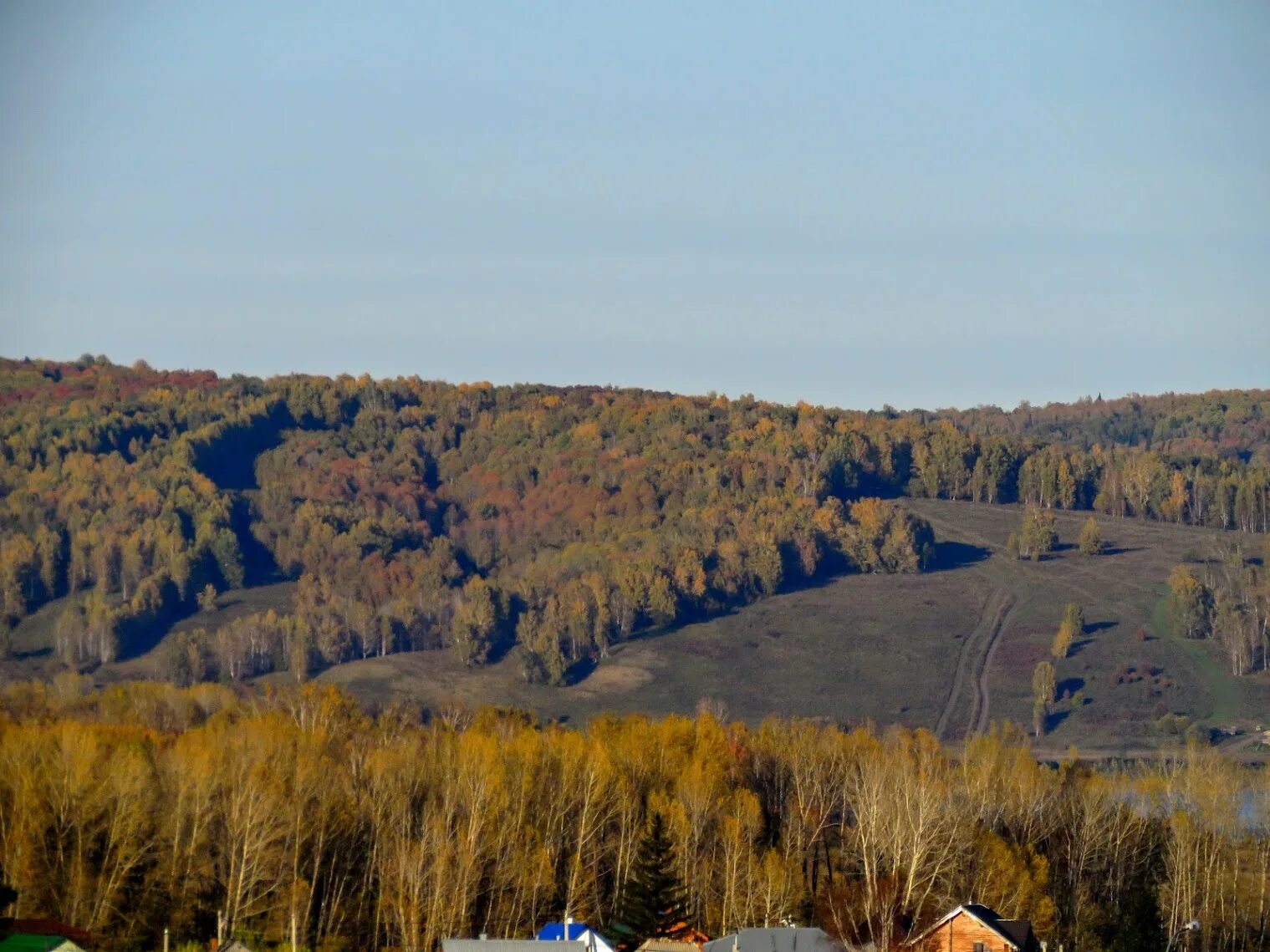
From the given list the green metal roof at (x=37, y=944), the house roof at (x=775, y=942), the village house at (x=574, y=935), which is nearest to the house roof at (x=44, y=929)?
the green metal roof at (x=37, y=944)

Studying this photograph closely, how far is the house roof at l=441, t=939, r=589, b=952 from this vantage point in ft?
224

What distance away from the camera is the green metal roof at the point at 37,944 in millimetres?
58406

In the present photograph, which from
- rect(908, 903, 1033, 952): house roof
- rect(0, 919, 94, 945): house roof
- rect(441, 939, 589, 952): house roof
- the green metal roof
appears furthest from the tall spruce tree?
the green metal roof

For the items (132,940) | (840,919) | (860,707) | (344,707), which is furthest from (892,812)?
(860,707)

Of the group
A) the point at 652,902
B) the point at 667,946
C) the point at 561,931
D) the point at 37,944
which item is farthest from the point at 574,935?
the point at 37,944

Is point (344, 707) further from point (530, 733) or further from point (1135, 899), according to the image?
point (1135, 899)

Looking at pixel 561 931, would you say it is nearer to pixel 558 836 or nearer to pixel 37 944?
pixel 558 836

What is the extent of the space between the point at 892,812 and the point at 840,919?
12328 millimetres

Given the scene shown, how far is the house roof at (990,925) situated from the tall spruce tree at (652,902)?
8106mm

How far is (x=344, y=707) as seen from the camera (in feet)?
411

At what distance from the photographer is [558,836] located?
88.6 meters

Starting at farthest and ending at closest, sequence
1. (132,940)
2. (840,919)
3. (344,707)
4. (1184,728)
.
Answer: (1184,728) < (344,707) < (840,919) < (132,940)

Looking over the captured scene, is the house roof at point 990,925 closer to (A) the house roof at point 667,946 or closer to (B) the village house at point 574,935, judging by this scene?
(A) the house roof at point 667,946

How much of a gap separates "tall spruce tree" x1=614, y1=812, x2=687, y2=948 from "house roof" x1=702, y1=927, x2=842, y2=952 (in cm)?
415
